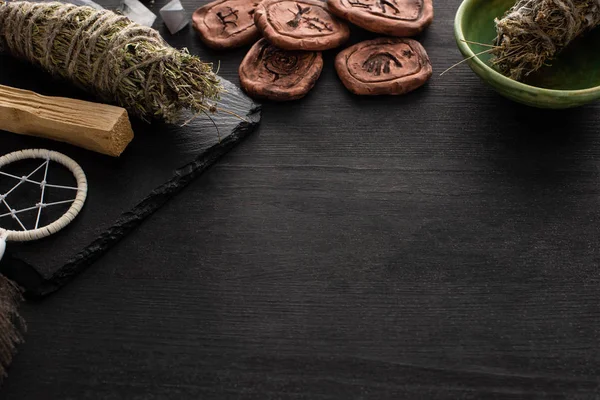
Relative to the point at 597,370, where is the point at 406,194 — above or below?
above

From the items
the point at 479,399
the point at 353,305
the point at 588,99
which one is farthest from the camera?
the point at 588,99

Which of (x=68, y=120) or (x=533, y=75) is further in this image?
(x=533, y=75)

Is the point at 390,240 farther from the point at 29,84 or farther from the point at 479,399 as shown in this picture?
the point at 29,84

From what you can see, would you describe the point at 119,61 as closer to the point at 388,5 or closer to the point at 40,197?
the point at 40,197

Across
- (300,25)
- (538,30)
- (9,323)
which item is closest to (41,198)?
(9,323)

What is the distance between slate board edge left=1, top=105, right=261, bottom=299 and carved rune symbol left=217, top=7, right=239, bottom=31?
0.34 m

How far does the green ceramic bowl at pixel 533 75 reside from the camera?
4.72ft

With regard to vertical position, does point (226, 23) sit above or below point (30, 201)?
above

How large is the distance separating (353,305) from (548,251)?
0.41 meters

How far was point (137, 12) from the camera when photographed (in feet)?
6.03

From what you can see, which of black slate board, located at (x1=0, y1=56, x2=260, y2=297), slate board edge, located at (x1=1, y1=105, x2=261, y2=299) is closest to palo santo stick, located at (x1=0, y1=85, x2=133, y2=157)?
black slate board, located at (x1=0, y1=56, x2=260, y2=297)

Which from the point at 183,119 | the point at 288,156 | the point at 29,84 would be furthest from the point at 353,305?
the point at 29,84

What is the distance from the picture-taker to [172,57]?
1.42 metres

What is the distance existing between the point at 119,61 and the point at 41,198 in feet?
1.10
